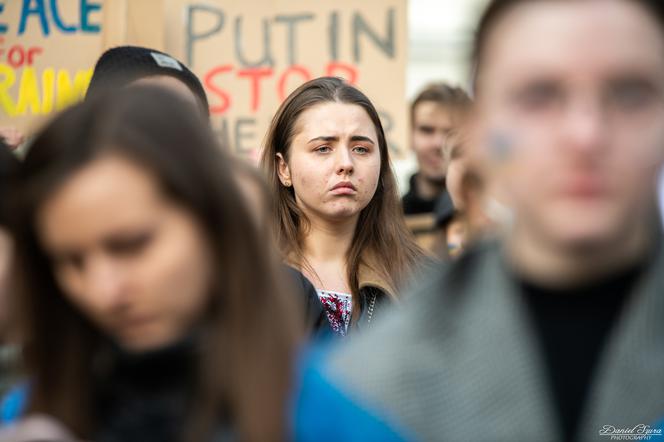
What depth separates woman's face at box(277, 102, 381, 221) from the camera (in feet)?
A: 11.1

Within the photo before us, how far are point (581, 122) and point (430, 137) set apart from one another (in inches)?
143

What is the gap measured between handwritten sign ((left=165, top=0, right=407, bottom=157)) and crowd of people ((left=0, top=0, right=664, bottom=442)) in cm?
279

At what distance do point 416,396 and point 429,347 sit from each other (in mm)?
65

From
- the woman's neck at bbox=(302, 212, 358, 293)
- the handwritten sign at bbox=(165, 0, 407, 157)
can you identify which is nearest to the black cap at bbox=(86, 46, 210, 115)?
the woman's neck at bbox=(302, 212, 358, 293)

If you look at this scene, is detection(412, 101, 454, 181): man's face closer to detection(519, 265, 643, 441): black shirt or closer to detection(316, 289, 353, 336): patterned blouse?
detection(316, 289, 353, 336): patterned blouse

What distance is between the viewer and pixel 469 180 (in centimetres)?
138

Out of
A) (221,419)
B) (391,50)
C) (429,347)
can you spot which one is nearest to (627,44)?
(429,347)

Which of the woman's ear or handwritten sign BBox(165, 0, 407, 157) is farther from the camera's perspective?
handwritten sign BBox(165, 0, 407, 157)

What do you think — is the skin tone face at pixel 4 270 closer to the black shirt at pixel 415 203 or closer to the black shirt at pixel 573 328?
the black shirt at pixel 573 328

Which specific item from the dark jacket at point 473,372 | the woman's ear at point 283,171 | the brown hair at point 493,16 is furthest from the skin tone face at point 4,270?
the woman's ear at point 283,171

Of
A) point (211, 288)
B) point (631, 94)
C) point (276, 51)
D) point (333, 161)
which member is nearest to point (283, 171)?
point (333, 161)

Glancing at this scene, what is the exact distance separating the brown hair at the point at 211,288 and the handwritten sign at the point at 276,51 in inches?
114

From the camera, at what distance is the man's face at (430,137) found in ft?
15.2

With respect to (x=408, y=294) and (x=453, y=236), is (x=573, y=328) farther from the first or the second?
(x=453, y=236)
